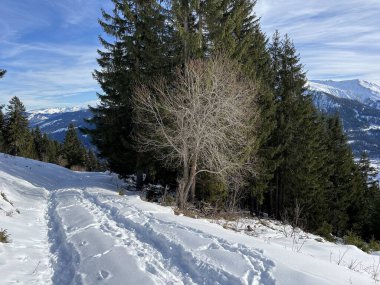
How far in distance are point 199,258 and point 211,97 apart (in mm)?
10260

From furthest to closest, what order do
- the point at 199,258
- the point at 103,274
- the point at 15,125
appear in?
the point at 15,125, the point at 199,258, the point at 103,274

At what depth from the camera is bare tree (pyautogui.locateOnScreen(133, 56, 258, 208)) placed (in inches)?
645

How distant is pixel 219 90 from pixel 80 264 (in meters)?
11.1

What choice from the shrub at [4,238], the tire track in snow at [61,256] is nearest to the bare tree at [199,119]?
the tire track in snow at [61,256]

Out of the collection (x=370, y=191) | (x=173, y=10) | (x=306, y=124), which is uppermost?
(x=173, y=10)

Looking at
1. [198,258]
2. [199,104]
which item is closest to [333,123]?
[199,104]

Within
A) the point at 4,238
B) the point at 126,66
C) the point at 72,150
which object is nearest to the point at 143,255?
the point at 4,238

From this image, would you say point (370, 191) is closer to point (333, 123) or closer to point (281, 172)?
point (333, 123)

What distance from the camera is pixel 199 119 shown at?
1627cm

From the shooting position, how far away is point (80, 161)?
68.7m

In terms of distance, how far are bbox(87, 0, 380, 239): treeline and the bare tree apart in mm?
174

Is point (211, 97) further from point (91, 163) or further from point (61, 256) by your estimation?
point (91, 163)

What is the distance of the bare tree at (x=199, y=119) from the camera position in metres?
16.4

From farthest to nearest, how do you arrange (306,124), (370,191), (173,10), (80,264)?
(370,191)
(306,124)
(173,10)
(80,264)
